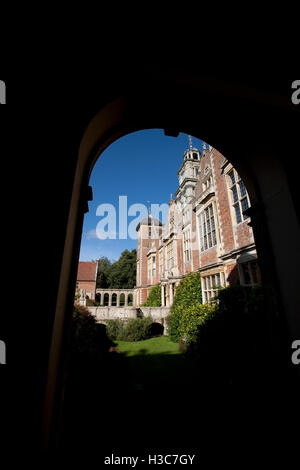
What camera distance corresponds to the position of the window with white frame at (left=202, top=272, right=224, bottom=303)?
9.79 meters

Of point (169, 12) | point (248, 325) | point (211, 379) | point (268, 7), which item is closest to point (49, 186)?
point (169, 12)

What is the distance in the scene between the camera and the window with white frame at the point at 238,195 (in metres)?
8.17

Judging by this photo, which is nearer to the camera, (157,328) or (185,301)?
(185,301)

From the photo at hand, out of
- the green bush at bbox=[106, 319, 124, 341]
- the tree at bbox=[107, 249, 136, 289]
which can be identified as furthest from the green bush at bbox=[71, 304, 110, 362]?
the tree at bbox=[107, 249, 136, 289]

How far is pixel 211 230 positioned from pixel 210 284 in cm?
292

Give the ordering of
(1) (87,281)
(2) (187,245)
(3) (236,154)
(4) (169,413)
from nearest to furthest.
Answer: (3) (236,154)
(4) (169,413)
(2) (187,245)
(1) (87,281)

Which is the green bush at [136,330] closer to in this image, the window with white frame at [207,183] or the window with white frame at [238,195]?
the window with white frame at [238,195]

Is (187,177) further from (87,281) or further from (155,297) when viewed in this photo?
(87,281)

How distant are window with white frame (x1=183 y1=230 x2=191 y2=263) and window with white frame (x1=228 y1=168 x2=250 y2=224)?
5.86 meters

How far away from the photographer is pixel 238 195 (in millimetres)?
8586

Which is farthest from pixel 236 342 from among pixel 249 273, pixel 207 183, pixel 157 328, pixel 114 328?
pixel 157 328

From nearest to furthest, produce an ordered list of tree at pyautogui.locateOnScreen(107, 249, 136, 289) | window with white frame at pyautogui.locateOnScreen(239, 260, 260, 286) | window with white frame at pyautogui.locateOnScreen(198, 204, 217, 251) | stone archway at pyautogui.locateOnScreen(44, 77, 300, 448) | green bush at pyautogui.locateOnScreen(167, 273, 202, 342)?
stone archway at pyautogui.locateOnScreen(44, 77, 300, 448), window with white frame at pyautogui.locateOnScreen(239, 260, 260, 286), window with white frame at pyautogui.locateOnScreen(198, 204, 217, 251), green bush at pyautogui.locateOnScreen(167, 273, 202, 342), tree at pyautogui.locateOnScreen(107, 249, 136, 289)

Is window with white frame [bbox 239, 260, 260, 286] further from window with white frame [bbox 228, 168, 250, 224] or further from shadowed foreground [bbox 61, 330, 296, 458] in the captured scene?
shadowed foreground [bbox 61, 330, 296, 458]

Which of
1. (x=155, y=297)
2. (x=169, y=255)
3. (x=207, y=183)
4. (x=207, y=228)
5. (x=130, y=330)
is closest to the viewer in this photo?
(x=207, y=228)
